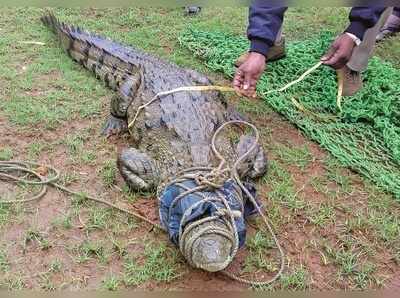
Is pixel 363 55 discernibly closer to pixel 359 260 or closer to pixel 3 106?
pixel 359 260

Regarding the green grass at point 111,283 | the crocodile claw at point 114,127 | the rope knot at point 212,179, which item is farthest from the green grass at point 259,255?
the crocodile claw at point 114,127

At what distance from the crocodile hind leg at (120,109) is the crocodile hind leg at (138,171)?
0.50m

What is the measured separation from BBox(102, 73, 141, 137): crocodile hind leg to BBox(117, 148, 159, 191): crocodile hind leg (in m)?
0.50

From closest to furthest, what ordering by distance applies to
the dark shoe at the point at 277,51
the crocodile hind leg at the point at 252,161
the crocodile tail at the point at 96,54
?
1. the crocodile hind leg at the point at 252,161
2. the crocodile tail at the point at 96,54
3. the dark shoe at the point at 277,51

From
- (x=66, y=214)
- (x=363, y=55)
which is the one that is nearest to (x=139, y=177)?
(x=66, y=214)

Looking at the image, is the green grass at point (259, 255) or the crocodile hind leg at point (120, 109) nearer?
the green grass at point (259, 255)

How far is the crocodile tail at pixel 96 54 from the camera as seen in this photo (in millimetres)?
4773

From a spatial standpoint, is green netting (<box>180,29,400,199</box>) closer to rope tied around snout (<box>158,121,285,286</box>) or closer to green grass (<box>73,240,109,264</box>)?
rope tied around snout (<box>158,121,285,286</box>)

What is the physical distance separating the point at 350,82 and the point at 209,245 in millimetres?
2516

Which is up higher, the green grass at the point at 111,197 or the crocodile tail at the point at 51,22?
the crocodile tail at the point at 51,22

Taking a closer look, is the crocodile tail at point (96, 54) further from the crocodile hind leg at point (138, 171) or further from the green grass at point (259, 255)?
the green grass at point (259, 255)

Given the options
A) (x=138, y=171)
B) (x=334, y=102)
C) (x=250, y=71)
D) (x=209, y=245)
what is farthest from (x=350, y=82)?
(x=209, y=245)

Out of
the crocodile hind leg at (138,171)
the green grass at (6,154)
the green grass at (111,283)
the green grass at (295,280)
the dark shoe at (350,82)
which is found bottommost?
the green grass at (295,280)

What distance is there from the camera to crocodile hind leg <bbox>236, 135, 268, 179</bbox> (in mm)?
3766
